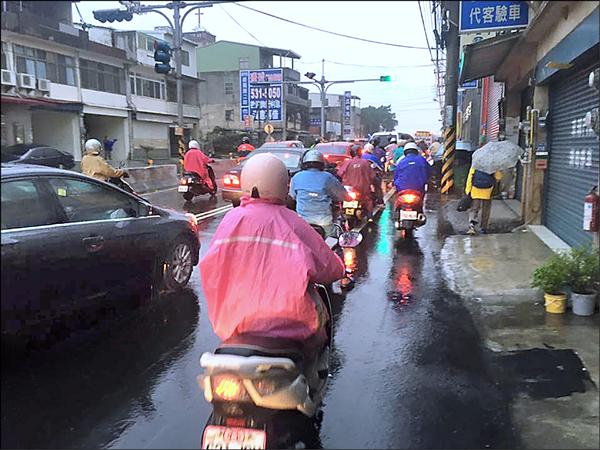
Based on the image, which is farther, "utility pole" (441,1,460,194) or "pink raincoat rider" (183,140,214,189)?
"utility pole" (441,1,460,194)

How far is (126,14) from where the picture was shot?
9.84 ft

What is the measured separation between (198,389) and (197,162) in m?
9.37

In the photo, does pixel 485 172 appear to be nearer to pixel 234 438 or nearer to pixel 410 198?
pixel 410 198

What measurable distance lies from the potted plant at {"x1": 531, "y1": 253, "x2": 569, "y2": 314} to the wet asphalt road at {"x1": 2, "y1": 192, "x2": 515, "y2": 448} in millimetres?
763

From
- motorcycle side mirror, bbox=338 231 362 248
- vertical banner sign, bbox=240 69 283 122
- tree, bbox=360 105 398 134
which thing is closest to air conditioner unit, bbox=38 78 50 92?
motorcycle side mirror, bbox=338 231 362 248

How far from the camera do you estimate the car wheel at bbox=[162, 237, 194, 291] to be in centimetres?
604

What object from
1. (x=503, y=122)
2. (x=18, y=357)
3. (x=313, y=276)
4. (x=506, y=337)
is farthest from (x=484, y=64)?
(x=18, y=357)

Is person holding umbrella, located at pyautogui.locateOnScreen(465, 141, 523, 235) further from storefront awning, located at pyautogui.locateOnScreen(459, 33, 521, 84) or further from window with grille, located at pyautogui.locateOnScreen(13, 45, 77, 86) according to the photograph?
window with grille, located at pyautogui.locateOnScreen(13, 45, 77, 86)

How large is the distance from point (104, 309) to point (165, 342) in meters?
0.61

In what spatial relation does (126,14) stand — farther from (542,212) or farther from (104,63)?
(542,212)

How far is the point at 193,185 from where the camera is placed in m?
13.5

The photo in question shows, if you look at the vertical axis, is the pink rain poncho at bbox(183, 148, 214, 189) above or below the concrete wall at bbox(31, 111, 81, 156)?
below

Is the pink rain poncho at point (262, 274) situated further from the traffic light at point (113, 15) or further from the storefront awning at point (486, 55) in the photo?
the storefront awning at point (486, 55)

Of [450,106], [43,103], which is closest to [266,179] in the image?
[43,103]
